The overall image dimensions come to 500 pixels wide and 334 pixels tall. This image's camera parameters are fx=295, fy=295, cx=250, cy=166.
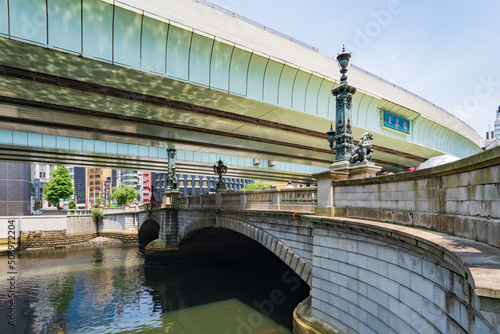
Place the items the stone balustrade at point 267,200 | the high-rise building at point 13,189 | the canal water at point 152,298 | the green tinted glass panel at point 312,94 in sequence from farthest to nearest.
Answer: the high-rise building at point 13,189, the green tinted glass panel at point 312,94, the canal water at point 152,298, the stone balustrade at point 267,200

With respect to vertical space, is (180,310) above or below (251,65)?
below

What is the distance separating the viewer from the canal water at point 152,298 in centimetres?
1561

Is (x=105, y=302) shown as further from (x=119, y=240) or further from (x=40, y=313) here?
(x=119, y=240)

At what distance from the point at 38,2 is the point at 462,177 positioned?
14.8 m

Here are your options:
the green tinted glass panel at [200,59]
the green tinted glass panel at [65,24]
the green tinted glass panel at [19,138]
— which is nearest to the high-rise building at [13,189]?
the green tinted glass panel at [19,138]

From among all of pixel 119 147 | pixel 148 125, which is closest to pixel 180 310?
Answer: pixel 148 125

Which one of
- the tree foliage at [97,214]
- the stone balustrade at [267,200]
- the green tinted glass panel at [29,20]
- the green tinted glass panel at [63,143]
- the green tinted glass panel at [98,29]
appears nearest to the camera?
the green tinted glass panel at [29,20]

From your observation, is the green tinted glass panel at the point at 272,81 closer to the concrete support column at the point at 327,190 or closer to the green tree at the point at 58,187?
the concrete support column at the point at 327,190

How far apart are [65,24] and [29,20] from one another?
3.83 feet

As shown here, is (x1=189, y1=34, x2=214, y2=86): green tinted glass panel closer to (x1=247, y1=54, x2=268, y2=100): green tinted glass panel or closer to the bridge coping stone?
(x1=247, y1=54, x2=268, y2=100): green tinted glass panel

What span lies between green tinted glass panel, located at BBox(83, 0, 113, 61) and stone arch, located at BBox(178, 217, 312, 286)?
11.1 meters

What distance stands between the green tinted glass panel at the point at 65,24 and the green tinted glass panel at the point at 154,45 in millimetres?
2561

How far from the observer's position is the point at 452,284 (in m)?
5.30

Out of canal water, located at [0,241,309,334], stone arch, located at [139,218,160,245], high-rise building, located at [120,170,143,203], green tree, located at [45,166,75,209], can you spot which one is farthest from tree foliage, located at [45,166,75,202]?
high-rise building, located at [120,170,143,203]
